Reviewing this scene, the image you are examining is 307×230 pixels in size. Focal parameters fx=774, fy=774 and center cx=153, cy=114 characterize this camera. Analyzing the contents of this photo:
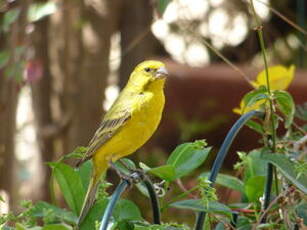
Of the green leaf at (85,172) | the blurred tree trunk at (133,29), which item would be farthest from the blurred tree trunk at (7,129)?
the blurred tree trunk at (133,29)

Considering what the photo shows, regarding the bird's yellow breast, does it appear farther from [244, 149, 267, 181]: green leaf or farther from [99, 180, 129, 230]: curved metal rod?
[99, 180, 129, 230]: curved metal rod

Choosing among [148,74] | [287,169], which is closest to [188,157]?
→ [287,169]

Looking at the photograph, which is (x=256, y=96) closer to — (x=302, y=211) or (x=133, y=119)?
(x=302, y=211)

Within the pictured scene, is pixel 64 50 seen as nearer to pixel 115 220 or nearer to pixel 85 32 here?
pixel 85 32

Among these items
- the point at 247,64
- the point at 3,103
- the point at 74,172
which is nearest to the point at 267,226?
the point at 74,172

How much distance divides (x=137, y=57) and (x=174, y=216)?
0.96 m

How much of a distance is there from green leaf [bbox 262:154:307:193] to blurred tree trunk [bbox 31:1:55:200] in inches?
97.0

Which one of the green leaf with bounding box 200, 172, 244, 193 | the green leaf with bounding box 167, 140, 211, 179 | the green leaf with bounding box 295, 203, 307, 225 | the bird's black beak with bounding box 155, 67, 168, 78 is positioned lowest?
the green leaf with bounding box 295, 203, 307, 225

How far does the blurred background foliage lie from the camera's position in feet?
8.80

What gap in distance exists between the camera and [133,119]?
1902mm

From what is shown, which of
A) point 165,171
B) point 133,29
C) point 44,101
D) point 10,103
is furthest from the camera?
point 133,29

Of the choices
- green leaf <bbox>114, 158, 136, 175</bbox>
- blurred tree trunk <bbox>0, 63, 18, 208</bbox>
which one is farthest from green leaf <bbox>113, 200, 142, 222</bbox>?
blurred tree trunk <bbox>0, 63, 18, 208</bbox>

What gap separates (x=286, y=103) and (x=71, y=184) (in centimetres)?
44

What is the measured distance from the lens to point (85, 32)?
12.8 feet
